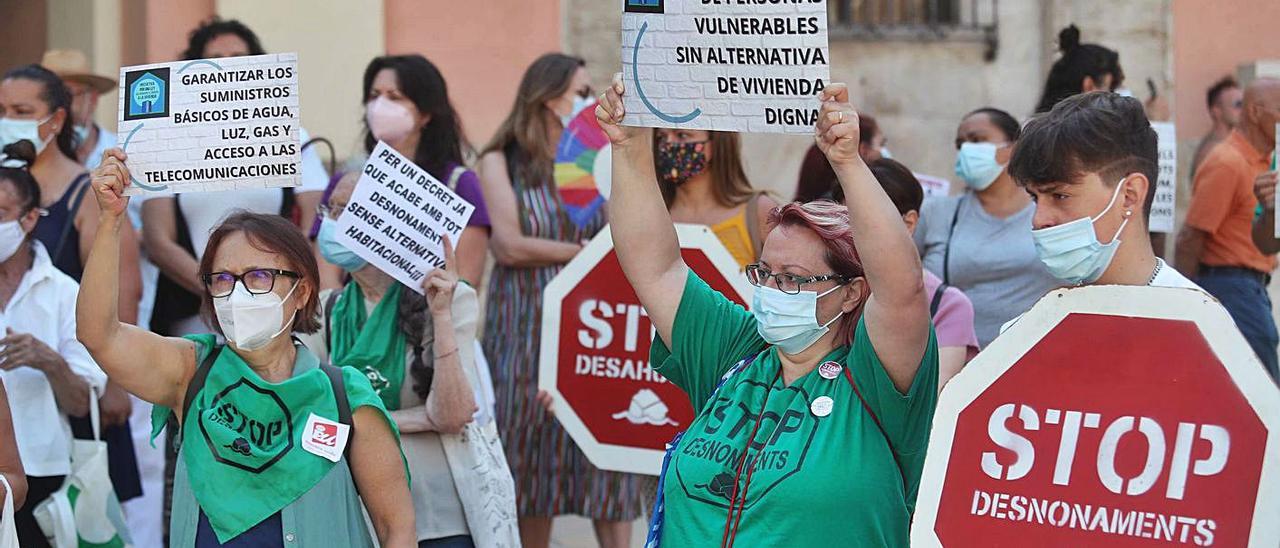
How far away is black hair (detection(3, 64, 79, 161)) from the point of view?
664 centimetres

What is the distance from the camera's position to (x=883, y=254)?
341cm

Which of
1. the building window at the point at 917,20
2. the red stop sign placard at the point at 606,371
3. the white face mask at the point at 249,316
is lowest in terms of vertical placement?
the red stop sign placard at the point at 606,371

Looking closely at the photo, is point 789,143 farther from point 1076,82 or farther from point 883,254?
point 883,254

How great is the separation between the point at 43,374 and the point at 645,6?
2.72 meters

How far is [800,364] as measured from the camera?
3770 millimetres

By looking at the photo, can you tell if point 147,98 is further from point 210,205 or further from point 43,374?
point 210,205

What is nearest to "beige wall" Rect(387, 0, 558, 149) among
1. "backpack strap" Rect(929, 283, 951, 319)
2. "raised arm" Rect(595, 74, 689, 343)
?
"backpack strap" Rect(929, 283, 951, 319)

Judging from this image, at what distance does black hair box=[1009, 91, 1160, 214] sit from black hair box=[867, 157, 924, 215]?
5.03 feet

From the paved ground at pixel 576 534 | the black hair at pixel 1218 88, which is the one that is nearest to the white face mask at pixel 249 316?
the paved ground at pixel 576 534

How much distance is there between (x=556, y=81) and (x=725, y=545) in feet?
12.1

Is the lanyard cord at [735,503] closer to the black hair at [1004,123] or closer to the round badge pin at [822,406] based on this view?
Answer: the round badge pin at [822,406]

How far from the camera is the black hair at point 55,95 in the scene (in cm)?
664

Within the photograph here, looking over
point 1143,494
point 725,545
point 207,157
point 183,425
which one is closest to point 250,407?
point 183,425

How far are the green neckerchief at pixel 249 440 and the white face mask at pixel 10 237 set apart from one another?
5.36 ft
